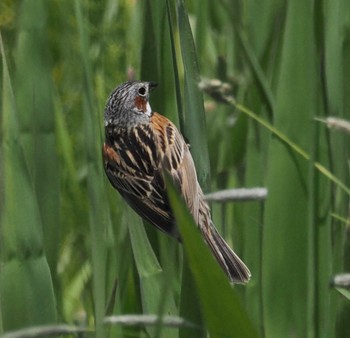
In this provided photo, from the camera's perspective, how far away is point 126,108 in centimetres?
183

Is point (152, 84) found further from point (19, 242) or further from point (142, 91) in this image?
point (19, 242)

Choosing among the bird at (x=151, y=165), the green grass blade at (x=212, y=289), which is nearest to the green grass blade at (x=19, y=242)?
the bird at (x=151, y=165)

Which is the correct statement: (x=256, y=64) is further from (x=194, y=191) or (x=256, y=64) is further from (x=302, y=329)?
(x=302, y=329)

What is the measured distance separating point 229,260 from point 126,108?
42cm

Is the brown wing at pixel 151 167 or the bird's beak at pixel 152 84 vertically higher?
the bird's beak at pixel 152 84

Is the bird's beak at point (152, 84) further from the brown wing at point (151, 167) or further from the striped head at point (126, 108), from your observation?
the striped head at point (126, 108)

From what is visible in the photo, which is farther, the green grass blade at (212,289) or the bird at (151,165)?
the bird at (151,165)

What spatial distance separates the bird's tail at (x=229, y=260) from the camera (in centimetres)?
151

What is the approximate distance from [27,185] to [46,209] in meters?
A: 0.27

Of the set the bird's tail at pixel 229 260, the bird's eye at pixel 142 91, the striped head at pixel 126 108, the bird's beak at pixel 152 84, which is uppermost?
the bird's beak at pixel 152 84

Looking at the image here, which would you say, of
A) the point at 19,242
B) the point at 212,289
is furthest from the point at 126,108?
the point at 212,289

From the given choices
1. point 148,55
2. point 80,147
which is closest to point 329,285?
point 148,55

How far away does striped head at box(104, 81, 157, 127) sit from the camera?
1.76m

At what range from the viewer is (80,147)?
252cm
